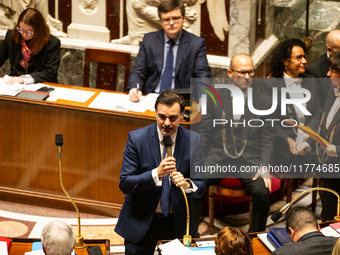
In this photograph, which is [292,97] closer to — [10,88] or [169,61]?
[169,61]

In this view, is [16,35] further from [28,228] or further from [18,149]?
[28,228]

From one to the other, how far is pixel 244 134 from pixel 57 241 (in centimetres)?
221

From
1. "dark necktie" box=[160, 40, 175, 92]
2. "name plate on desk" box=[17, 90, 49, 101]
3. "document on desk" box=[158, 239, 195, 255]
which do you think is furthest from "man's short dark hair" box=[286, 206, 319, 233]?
"name plate on desk" box=[17, 90, 49, 101]

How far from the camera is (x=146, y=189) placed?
3156 mm

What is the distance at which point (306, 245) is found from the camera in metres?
2.57

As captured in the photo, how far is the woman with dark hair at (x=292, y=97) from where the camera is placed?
4.36 metres

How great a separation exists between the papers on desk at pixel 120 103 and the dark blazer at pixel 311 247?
2104 mm

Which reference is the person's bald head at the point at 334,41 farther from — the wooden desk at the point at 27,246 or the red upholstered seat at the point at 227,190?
the wooden desk at the point at 27,246

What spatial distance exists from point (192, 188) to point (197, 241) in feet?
1.10

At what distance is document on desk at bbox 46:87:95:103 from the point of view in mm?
4562

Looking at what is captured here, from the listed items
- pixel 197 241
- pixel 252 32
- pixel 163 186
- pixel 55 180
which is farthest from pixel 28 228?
pixel 252 32

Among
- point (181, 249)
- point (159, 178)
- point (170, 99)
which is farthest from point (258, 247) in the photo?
point (170, 99)

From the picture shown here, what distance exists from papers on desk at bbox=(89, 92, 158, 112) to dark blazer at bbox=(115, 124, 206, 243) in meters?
1.19

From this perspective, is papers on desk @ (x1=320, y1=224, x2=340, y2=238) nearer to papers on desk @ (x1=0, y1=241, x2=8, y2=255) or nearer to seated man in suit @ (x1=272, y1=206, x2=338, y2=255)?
seated man in suit @ (x1=272, y1=206, x2=338, y2=255)
